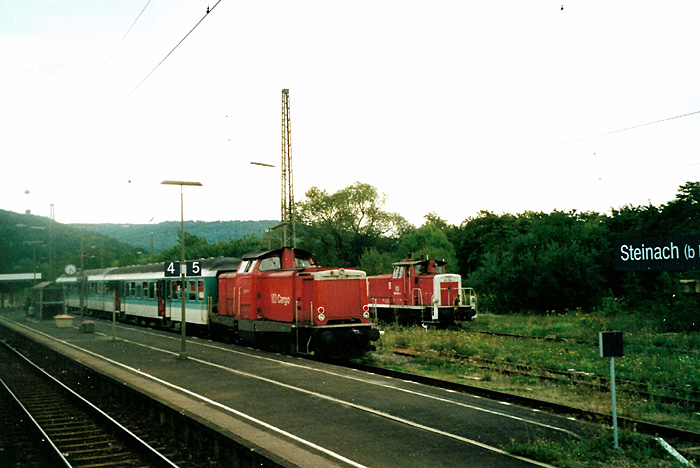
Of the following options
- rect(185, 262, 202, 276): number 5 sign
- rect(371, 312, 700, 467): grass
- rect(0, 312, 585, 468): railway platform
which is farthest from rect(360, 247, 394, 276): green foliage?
rect(0, 312, 585, 468): railway platform

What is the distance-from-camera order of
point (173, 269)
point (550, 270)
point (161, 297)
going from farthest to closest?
1. point (550, 270)
2. point (161, 297)
3. point (173, 269)

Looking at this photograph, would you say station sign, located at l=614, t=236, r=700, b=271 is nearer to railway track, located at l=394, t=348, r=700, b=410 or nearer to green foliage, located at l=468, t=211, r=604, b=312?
railway track, located at l=394, t=348, r=700, b=410

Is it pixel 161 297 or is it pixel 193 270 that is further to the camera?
pixel 161 297

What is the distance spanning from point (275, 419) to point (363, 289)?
8992mm

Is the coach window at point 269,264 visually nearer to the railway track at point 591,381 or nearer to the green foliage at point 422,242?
the railway track at point 591,381

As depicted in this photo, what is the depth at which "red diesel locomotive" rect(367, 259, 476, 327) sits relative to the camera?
2816 centimetres

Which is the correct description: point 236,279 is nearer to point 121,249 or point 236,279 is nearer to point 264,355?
point 264,355

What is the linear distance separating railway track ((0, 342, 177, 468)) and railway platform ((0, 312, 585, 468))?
41.9 inches

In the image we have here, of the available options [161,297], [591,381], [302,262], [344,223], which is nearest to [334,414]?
[591,381]

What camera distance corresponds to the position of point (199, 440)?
10156 millimetres

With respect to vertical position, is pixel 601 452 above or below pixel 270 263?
below

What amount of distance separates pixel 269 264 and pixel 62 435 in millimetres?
10735

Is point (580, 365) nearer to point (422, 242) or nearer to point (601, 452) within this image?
point (601, 452)

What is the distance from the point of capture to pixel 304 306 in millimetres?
19297
